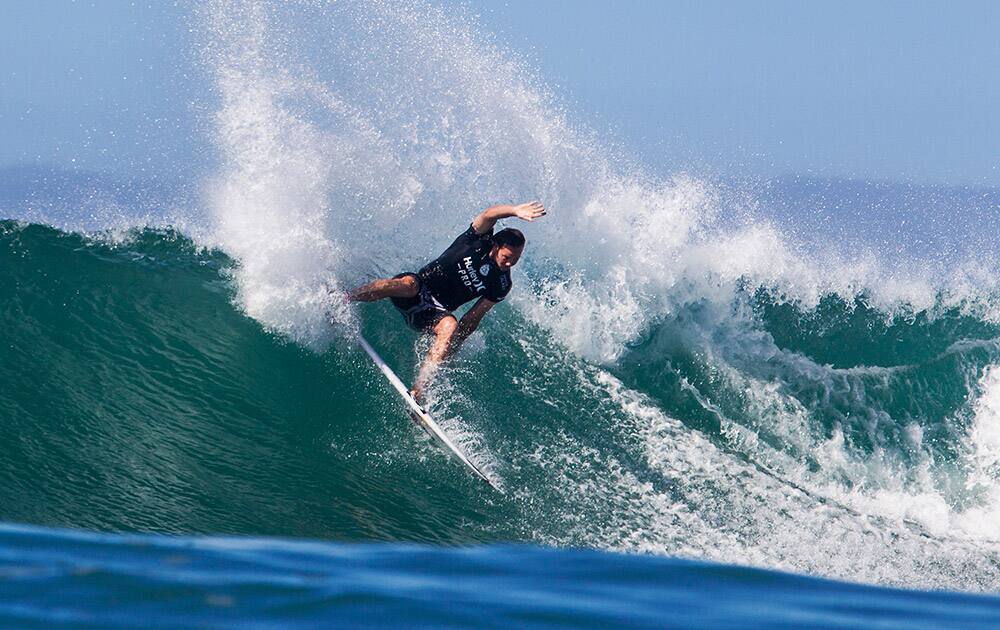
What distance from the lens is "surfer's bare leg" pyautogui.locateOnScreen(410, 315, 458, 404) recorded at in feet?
25.6

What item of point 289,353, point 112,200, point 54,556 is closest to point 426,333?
point 289,353

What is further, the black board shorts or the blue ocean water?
the black board shorts

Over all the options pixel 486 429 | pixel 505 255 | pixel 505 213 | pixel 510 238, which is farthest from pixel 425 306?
pixel 486 429

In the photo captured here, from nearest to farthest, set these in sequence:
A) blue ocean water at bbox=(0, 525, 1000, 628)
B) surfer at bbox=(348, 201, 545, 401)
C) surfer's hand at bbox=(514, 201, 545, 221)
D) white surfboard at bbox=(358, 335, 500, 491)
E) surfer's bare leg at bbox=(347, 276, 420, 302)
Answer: blue ocean water at bbox=(0, 525, 1000, 628), white surfboard at bbox=(358, 335, 500, 491), surfer's hand at bbox=(514, 201, 545, 221), surfer at bbox=(348, 201, 545, 401), surfer's bare leg at bbox=(347, 276, 420, 302)

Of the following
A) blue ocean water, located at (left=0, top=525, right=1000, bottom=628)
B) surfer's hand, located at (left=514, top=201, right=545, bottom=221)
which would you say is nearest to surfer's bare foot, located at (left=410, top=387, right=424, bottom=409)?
surfer's hand, located at (left=514, top=201, right=545, bottom=221)

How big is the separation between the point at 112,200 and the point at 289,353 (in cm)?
349

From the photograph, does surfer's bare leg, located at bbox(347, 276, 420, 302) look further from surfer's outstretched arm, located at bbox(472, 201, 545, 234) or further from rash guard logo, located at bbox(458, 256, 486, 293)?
surfer's outstretched arm, located at bbox(472, 201, 545, 234)

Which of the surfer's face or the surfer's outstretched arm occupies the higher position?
the surfer's outstretched arm

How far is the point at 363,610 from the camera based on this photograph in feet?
9.21

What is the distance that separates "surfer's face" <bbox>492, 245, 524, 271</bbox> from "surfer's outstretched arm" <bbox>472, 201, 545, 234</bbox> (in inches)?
6.9

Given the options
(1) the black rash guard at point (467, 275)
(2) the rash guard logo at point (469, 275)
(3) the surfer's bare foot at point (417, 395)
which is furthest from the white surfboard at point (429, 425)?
(2) the rash guard logo at point (469, 275)

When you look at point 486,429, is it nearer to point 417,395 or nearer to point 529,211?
point 417,395

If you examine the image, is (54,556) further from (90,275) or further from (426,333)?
(90,275)

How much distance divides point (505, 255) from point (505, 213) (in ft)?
1.02
